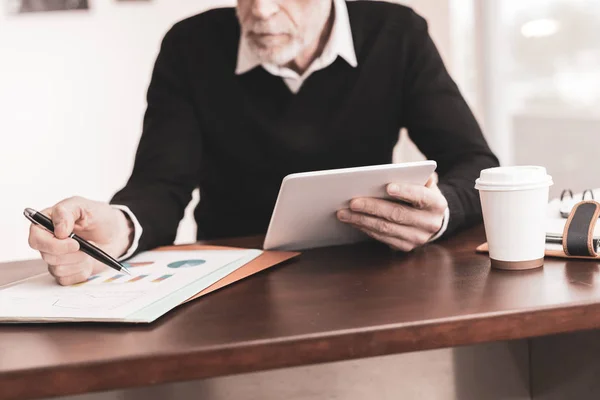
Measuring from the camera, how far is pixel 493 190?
77 centimetres

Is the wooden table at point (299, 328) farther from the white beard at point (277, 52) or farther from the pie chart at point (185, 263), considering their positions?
the white beard at point (277, 52)

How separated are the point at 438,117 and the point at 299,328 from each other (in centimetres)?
85

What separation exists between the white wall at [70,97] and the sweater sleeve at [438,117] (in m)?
1.42

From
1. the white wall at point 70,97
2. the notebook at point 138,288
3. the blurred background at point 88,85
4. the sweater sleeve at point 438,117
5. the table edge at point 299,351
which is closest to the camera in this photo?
the table edge at point 299,351

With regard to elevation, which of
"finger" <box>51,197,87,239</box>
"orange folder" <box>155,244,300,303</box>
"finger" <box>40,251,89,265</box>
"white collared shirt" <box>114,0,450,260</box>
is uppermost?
"white collared shirt" <box>114,0,450,260</box>

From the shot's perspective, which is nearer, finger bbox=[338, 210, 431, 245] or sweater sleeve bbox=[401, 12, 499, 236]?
finger bbox=[338, 210, 431, 245]

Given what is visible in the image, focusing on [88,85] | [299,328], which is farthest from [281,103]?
[88,85]

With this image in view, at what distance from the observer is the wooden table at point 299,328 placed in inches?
23.7

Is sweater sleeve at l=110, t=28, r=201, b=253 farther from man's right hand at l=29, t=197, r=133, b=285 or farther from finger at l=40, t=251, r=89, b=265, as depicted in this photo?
finger at l=40, t=251, r=89, b=265

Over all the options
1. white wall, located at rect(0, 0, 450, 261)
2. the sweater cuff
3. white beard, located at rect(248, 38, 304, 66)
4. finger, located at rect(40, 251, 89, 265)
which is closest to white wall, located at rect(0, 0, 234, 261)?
white wall, located at rect(0, 0, 450, 261)

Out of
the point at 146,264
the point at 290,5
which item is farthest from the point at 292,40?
the point at 146,264

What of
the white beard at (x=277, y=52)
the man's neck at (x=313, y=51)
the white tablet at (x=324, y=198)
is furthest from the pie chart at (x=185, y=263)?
the man's neck at (x=313, y=51)

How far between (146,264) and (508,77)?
6.10ft

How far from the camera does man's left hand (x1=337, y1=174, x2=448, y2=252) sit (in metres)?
0.92
